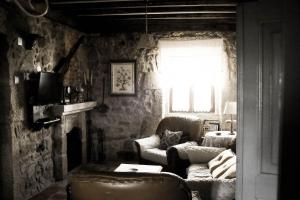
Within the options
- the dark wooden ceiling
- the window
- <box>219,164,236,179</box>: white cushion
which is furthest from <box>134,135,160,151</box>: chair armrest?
<box>219,164,236,179</box>: white cushion

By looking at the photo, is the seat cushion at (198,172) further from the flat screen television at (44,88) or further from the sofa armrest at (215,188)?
the flat screen television at (44,88)

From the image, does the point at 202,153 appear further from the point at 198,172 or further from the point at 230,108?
the point at 230,108

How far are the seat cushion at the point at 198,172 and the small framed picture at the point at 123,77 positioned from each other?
8.61ft

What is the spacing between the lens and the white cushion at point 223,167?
3462mm

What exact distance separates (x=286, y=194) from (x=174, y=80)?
471 centimetres

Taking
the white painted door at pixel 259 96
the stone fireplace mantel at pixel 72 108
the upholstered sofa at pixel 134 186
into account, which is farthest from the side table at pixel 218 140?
the upholstered sofa at pixel 134 186

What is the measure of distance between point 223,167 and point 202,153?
829mm

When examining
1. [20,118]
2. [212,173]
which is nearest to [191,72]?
[212,173]

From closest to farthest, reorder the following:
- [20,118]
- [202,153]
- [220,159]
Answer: [220,159] < [20,118] < [202,153]

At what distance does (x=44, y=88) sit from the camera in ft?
15.0

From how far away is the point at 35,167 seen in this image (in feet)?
15.2

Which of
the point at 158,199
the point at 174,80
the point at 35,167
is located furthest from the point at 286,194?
the point at 174,80

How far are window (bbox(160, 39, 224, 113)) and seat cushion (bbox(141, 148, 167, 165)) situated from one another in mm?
1347

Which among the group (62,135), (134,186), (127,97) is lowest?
(62,135)
